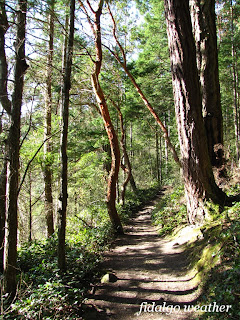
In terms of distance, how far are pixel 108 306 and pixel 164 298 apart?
900 millimetres

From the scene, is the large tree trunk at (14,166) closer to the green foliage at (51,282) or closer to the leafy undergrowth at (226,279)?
the green foliage at (51,282)

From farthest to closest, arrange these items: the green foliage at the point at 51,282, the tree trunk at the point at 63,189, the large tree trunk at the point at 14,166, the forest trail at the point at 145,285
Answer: the tree trunk at the point at 63,189 → the large tree trunk at the point at 14,166 → the forest trail at the point at 145,285 → the green foliage at the point at 51,282

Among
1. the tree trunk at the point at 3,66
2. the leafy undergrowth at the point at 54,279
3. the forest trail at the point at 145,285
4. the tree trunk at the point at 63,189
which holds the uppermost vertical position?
the tree trunk at the point at 3,66

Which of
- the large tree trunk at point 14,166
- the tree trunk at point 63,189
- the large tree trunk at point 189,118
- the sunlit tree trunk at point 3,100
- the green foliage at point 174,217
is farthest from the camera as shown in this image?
the green foliage at point 174,217

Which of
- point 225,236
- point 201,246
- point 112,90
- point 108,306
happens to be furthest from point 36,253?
point 112,90

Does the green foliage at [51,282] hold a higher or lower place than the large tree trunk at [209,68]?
lower

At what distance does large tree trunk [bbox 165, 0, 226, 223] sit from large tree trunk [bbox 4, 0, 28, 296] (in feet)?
11.4

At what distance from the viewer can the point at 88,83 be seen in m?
8.46

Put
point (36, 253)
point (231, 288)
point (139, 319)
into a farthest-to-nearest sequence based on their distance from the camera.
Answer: point (36, 253), point (139, 319), point (231, 288)

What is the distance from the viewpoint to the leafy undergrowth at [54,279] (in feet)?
9.42

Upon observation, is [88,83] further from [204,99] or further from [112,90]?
[204,99]

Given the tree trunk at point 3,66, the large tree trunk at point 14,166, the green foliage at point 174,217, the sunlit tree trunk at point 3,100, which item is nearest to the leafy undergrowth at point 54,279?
the large tree trunk at point 14,166

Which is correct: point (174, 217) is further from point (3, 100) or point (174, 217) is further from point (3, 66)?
point (3, 66)

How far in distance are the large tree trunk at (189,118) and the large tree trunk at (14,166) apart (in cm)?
349
